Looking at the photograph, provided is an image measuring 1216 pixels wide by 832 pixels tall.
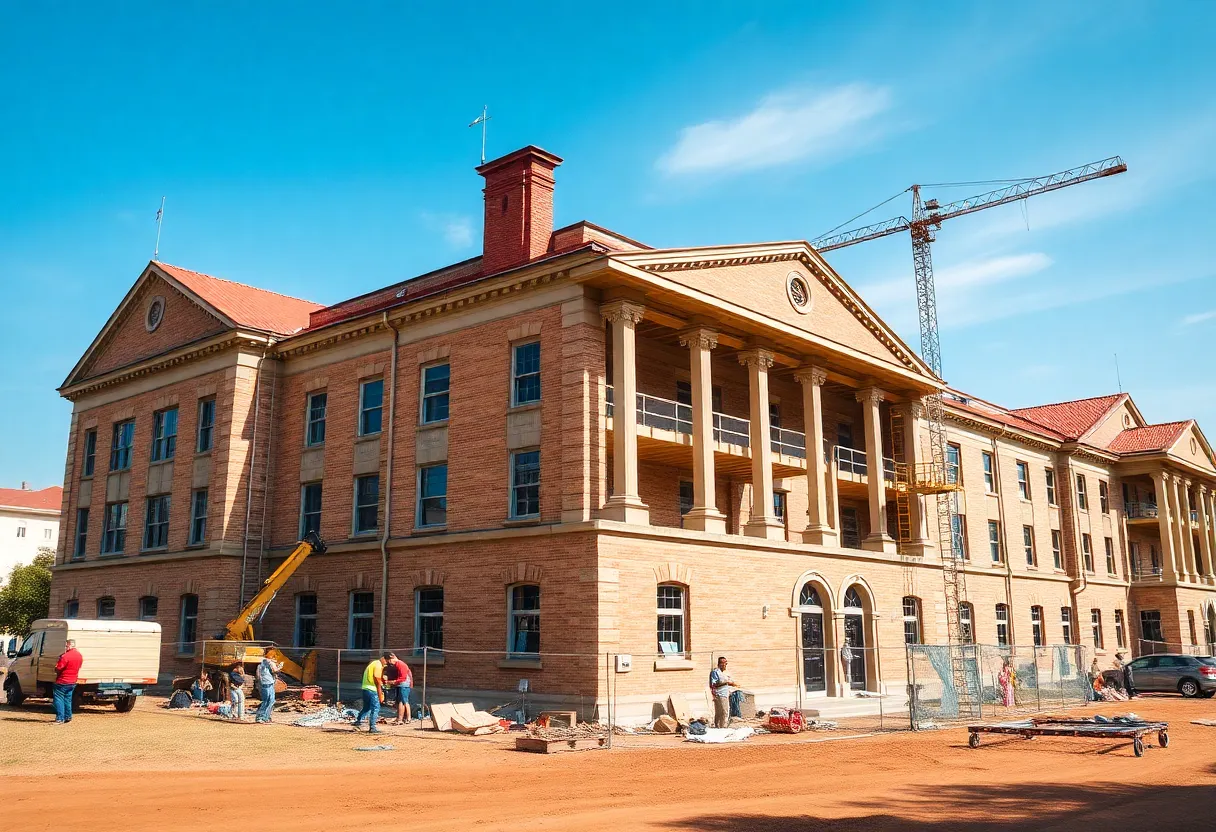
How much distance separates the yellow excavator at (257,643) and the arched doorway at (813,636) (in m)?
14.2

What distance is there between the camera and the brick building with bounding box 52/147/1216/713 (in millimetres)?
25156

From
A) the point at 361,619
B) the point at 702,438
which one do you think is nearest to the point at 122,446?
the point at 361,619

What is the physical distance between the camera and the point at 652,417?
28.6 metres

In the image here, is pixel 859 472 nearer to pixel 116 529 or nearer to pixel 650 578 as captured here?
pixel 650 578

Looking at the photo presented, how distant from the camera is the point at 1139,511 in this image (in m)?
54.5

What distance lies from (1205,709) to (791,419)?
15.3 m

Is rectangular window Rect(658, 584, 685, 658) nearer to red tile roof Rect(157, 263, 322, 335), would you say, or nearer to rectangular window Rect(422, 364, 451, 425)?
rectangular window Rect(422, 364, 451, 425)

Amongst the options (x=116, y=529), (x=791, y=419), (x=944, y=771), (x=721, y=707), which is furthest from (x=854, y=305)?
(x=116, y=529)

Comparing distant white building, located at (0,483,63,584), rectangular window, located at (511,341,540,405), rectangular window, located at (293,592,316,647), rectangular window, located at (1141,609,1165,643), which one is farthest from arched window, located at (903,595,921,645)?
distant white building, located at (0,483,63,584)

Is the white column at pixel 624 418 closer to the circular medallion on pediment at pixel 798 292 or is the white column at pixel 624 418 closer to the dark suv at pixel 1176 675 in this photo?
the circular medallion on pediment at pixel 798 292

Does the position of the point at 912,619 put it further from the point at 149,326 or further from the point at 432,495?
the point at 149,326

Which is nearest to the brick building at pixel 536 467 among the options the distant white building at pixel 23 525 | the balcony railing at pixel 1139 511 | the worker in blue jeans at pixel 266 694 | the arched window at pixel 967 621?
the arched window at pixel 967 621

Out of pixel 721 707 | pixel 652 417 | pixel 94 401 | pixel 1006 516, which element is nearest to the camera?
pixel 721 707

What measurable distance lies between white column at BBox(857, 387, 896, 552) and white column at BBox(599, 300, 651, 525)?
11.3 meters
